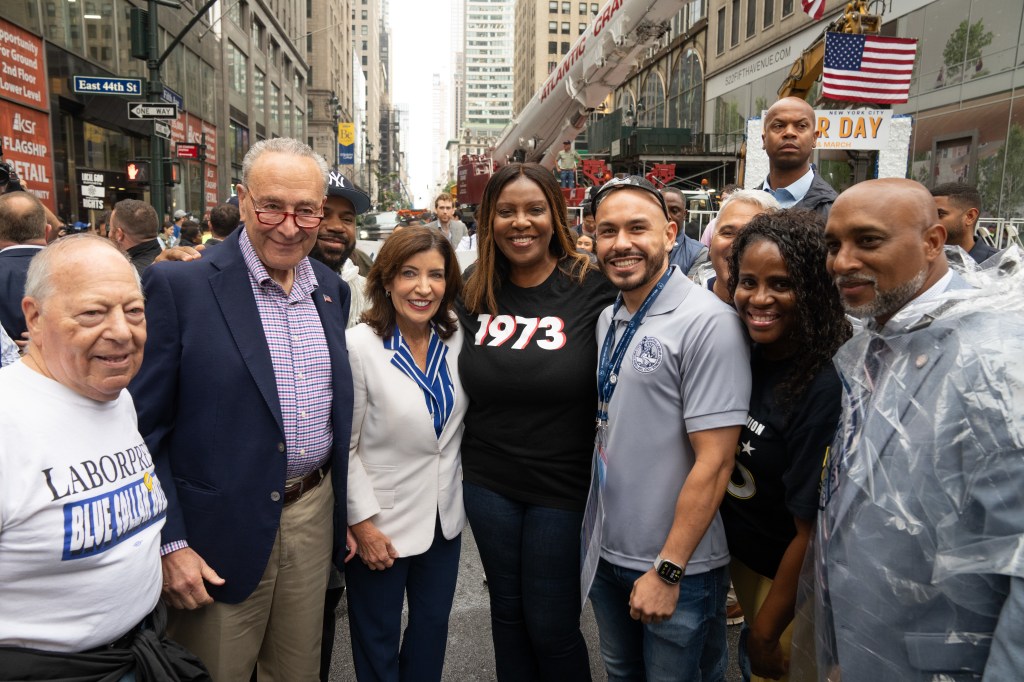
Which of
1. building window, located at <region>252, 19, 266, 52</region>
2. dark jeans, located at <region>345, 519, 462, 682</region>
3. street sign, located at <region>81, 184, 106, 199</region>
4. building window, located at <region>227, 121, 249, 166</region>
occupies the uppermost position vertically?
building window, located at <region>252, 19, 266, 52</region>

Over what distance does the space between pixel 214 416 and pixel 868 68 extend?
9.79 metres

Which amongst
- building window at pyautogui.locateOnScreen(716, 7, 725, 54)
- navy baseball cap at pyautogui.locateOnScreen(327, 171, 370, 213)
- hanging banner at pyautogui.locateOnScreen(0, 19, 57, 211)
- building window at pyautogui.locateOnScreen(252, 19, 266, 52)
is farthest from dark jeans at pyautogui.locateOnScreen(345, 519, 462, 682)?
building window at pyautogui.locateOnScreen(252, 19, 266, 52)

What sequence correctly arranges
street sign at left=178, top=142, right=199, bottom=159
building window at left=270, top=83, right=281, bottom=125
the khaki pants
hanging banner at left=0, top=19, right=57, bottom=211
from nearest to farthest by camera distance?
1. the khaki pants
2. hanging banner at left=0, top=19, right=57, bottom=211
3. street sign at left=178, top=142, right=199, bottom=159
4. building window at left=270, top=83, right=281, bottom=125

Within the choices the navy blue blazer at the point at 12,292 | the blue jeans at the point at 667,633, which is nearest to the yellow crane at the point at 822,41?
the blue jeans at the point at 667,633

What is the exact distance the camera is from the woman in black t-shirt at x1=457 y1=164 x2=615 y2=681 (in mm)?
2602

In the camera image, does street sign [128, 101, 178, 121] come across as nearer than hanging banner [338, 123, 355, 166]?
Yes

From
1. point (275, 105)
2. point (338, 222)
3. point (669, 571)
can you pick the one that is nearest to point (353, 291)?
point (338, 222)

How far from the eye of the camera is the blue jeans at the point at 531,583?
8.58 feet

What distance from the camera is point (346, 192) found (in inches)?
149

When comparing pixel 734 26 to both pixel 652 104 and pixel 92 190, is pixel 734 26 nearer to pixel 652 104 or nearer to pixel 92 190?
pixel 652 104

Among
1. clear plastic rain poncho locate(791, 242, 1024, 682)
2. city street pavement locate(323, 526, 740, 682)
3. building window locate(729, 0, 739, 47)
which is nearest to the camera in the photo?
clear plastic rain poncho locate(791, 242, 1024, 682)

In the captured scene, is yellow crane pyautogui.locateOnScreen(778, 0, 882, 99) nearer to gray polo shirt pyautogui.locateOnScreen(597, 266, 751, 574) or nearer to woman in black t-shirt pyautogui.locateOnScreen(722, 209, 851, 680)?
woman in black t-shirt pyautogui.locateOnScreen(722, 209, 851, 680)

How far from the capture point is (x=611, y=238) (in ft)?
7.66

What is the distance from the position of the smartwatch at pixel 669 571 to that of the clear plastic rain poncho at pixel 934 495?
0.44 m
